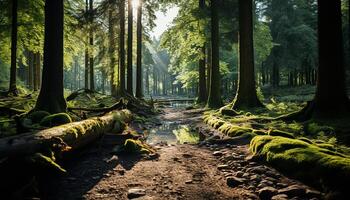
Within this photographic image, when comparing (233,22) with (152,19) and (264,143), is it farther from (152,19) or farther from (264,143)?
(264,143)

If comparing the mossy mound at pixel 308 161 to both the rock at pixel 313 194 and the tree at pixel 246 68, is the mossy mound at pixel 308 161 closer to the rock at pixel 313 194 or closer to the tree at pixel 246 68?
the rock at pixel 313 194

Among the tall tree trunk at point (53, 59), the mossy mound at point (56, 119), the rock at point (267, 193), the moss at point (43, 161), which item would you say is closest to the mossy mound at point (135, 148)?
the mossy mound at point (56, 119)

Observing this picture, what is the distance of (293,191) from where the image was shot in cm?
399

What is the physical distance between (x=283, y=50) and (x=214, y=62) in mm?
20564

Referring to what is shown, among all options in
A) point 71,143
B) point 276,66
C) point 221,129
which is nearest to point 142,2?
point 221,129

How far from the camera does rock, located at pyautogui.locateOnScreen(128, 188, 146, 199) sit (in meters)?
4.38

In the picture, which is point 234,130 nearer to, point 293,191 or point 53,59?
point 293,191

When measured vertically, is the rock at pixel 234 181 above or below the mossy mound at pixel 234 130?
below

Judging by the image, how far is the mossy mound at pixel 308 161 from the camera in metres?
3.69

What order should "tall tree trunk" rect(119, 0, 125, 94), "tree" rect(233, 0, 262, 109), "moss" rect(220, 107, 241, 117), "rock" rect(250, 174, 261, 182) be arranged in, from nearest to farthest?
"rock" rect(250, 174, 261, 182) → "moss" rect(220, 107, 241, 117) → "tree" rect(233, 0, 262, 109) → "tall tree trunk" rect(119, 0, 125, 94)

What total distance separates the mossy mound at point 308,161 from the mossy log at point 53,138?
3.87m

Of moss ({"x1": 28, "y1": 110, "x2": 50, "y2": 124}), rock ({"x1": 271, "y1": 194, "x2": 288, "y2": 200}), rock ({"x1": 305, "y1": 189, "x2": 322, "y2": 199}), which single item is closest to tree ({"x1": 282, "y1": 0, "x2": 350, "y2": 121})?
rock ({"x1": 305, "y1": 189, "x2": 322, "y2": 199})

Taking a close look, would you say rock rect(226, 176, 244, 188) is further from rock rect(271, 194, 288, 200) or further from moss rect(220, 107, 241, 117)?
moss rect(220, 107, 241, 117)

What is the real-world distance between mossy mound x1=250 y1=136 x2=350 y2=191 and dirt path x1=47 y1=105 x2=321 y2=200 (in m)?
0.19
